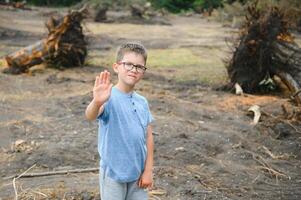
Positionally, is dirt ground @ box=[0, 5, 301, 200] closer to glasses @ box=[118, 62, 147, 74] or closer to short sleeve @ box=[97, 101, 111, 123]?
short sleeve @ box=[97, 101, 111, 123]

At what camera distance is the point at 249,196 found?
16.9ft

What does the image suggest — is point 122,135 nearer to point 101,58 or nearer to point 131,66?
point 131,66

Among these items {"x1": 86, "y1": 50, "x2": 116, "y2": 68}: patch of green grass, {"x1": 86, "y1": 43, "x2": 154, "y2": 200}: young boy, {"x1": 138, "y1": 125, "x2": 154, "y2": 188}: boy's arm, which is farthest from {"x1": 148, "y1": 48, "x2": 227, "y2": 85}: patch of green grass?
{"x1": 86, "y1": 43, "x2": 154, "y2": 200}: young boy

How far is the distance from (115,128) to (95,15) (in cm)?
2403

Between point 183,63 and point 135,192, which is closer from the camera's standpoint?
point 135,192

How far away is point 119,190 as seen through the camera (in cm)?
332

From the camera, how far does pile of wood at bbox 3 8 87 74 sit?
38.8 feet

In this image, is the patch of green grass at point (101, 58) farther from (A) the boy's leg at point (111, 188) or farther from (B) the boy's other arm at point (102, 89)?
(B) the boy's other arm at point (102, 89)

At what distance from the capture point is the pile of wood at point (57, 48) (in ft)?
38.8

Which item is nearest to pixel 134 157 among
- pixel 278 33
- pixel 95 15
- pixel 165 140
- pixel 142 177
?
pixel 142 177

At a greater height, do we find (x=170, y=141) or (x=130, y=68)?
(x=130, y=68)

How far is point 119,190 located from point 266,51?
7383mm

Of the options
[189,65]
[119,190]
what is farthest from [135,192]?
[189,65]

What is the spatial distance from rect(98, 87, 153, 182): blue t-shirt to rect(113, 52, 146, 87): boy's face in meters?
0.09
